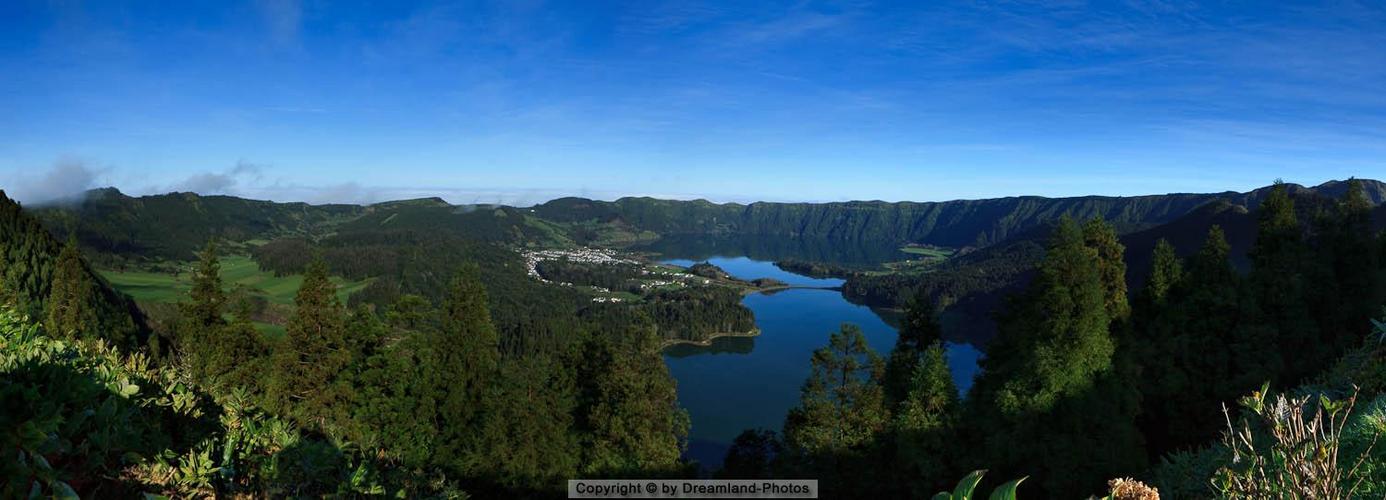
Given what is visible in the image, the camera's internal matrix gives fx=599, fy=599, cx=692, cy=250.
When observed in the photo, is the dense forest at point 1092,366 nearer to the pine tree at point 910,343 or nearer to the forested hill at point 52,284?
the pine tree at point 910,343

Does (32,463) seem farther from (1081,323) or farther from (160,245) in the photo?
(160,245)

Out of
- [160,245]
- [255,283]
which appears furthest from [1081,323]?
[160,245]

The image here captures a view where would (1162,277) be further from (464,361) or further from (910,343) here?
(464,361)

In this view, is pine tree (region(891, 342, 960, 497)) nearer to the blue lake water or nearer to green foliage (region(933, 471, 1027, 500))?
green foliage (region(933, 471, 1027, 500))

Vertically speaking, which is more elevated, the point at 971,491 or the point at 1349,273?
the point at 971,491

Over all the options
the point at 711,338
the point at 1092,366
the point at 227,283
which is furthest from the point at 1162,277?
the point at 227,283

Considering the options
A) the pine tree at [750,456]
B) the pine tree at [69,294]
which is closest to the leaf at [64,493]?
the pine tree at [750,456]

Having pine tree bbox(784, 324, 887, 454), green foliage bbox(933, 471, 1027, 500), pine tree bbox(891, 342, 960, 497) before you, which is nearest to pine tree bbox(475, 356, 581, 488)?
pine tree bbox(784, 324, 887, 454)
